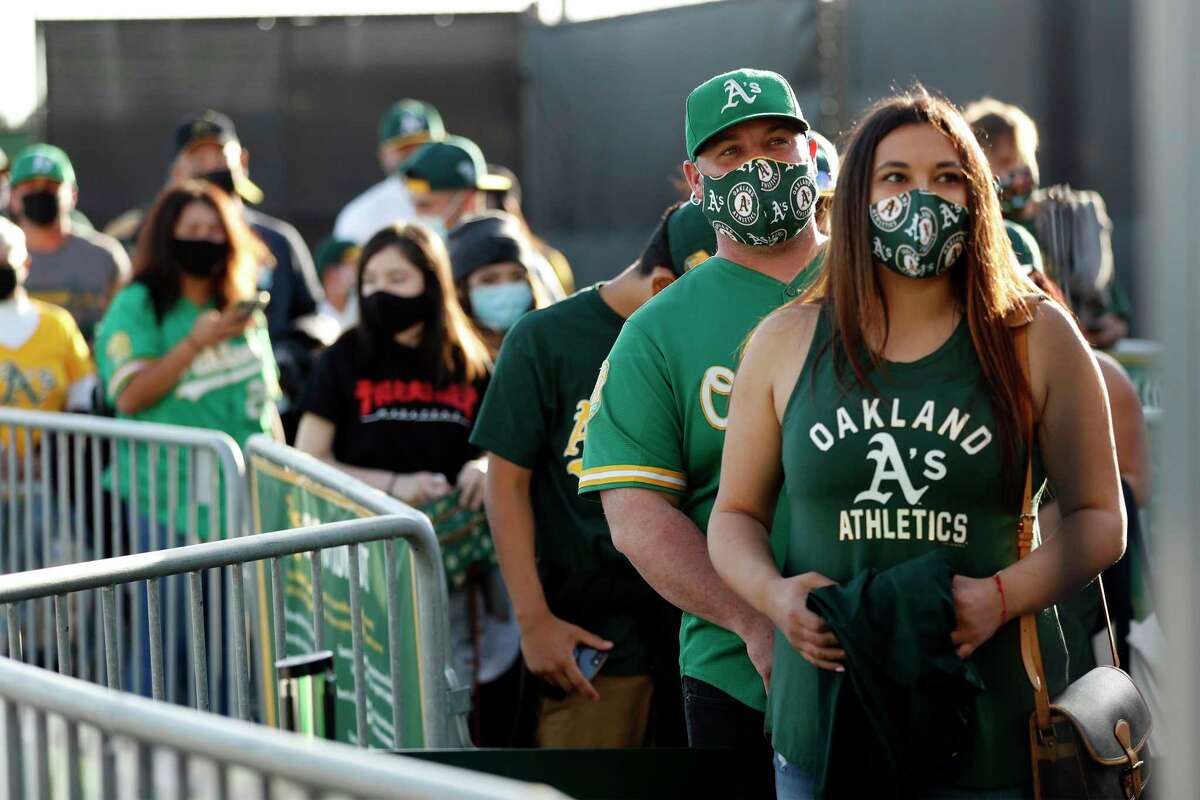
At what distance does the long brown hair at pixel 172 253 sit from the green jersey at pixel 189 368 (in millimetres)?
48

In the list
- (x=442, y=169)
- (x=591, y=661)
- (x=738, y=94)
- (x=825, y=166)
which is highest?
(x=442, y=169)

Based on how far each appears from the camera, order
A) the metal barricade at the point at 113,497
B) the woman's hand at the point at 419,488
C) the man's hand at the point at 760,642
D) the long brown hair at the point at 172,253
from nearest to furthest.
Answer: the man's hand at the point at 760,642, the woman's hand at the point at 419,488, the metal barricade at the point at 113,497, the long brown hair at the point at 172,253

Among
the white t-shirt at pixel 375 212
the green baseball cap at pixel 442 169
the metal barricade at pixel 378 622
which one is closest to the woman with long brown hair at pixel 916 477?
the metal barricade at pixel 378 622

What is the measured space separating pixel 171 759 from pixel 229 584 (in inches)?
74.8

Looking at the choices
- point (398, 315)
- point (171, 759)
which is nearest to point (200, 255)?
point (398, 315)

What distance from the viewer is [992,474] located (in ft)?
9.34

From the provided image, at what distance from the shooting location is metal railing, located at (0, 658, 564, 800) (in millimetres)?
1932

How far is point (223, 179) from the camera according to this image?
32.9ft

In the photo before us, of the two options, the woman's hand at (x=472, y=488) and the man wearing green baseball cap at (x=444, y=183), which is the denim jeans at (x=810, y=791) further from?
the man wearing green baseball cap at (x=444, y=183)

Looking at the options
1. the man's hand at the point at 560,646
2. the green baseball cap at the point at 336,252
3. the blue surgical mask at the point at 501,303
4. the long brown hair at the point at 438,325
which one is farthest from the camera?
the green baseball cap at the point at 336,252

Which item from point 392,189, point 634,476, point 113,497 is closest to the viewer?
point 634,476

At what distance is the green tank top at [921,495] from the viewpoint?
2828 millimetres

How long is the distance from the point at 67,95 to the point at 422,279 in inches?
334

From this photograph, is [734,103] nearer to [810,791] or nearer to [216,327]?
[810,791]
